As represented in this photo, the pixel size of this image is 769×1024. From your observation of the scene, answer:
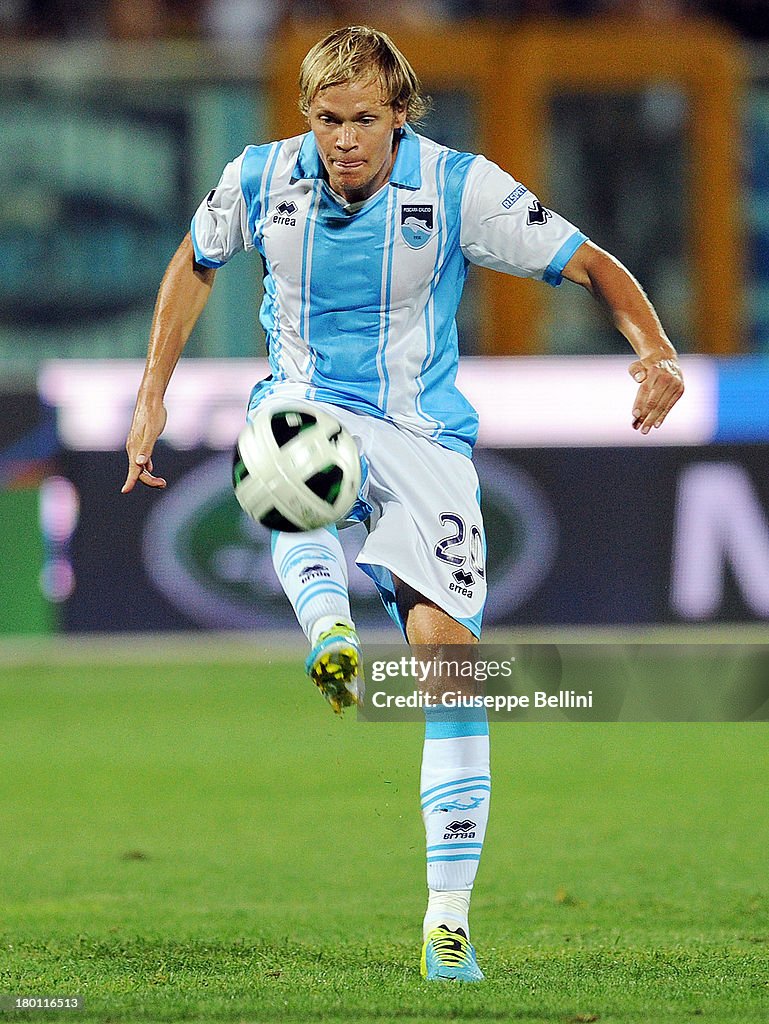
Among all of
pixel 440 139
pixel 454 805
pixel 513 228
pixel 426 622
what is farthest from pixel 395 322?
pixel 440 139

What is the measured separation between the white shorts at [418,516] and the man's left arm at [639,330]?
1.68 feet

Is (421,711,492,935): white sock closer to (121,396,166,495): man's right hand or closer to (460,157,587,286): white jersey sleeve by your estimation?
(121,396,166,495): man's right hand

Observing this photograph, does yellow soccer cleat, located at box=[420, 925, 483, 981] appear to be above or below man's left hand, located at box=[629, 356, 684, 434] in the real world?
below

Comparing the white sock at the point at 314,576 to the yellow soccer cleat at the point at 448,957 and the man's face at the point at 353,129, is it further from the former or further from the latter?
the man's face at the point at 353,129

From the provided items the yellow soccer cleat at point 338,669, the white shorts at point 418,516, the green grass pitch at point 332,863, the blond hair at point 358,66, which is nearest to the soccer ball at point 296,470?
the white shorts at point 418,516

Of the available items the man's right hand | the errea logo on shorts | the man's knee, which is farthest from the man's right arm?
the errea logo on shorts

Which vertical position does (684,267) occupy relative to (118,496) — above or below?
above

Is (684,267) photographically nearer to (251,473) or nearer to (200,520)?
(200,520)

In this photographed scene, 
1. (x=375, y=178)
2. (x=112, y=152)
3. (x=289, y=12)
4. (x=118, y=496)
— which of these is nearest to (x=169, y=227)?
(x=112, y=152)

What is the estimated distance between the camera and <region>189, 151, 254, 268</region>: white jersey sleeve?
15.0ft

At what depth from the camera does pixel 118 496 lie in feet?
33.4

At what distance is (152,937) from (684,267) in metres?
8.91

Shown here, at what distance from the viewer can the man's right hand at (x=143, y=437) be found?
4461 mm

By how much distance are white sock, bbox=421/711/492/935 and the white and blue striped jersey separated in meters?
0.74
